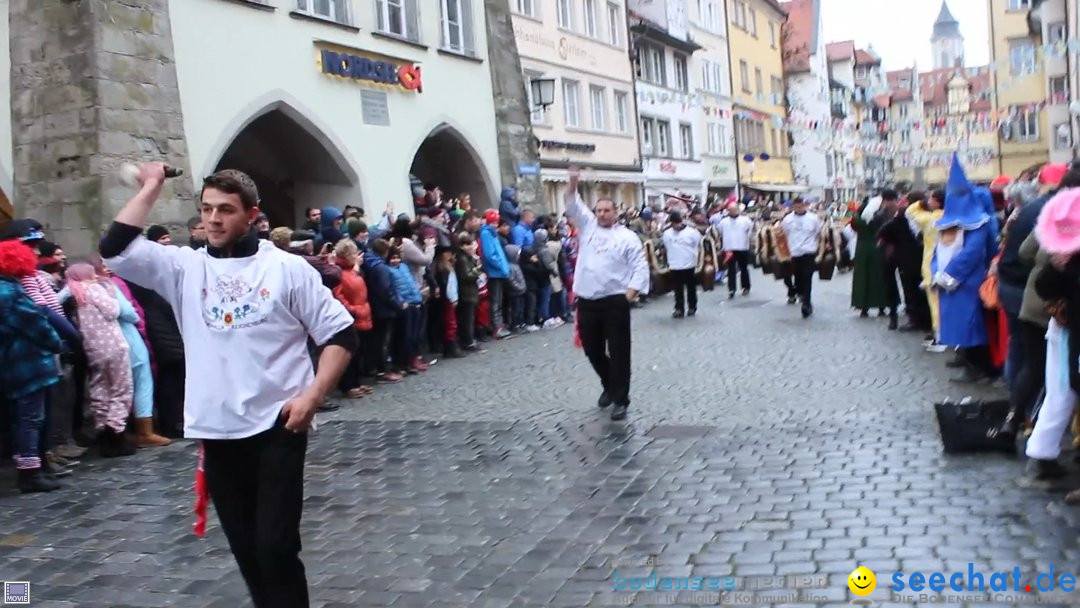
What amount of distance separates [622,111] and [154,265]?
106 feet

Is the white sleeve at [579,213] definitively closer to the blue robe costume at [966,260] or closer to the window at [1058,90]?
the blue robe costume at [966,260]

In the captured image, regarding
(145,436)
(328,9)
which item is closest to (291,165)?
(328,9)

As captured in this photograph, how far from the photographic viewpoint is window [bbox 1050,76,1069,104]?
158ft

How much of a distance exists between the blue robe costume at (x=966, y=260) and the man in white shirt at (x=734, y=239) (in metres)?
11.3

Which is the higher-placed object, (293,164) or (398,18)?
(398,18)

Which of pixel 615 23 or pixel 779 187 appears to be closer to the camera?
pixel 615 23

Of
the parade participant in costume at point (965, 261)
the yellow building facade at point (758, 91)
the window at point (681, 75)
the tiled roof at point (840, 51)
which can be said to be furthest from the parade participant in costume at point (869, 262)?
the tiled roof at point (840, 51)

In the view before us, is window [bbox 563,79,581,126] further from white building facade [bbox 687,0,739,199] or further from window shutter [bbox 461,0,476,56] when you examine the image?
white building facade [bbox 687,0,739,199]

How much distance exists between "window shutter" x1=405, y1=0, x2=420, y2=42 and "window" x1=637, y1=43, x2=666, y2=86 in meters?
17.5

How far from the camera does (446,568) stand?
17.9 feet

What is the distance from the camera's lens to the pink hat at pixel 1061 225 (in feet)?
18.6

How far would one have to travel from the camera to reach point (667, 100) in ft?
130

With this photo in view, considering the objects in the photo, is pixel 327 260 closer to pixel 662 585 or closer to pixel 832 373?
pixel 832 373

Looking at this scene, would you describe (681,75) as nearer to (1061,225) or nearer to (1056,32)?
(1056,32)
